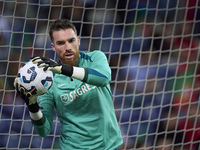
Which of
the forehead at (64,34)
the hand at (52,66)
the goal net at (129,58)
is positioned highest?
the forehead at (64,34)

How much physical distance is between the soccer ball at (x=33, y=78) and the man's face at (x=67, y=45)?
216mm

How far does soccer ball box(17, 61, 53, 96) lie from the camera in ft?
5.08

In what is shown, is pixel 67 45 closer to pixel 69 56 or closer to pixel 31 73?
pixel 69 56

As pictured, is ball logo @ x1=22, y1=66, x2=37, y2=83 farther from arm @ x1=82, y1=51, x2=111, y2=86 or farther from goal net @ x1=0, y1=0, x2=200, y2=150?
goal net @ x1=0, y1=0, x2=200, y2=150

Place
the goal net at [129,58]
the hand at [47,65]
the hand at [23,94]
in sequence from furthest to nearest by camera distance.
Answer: the goal net at [129,58] → the hand at [23,94] → the hand at [47,65]

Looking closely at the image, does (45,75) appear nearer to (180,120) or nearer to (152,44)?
(152,44)

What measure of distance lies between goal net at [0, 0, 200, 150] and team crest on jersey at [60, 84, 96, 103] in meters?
1.65

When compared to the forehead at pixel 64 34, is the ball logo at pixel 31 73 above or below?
below

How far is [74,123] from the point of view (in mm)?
1777

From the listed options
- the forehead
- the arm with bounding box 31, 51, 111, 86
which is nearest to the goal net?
the forehead

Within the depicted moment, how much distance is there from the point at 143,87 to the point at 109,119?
199 centimetres

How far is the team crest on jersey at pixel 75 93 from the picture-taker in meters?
1.76

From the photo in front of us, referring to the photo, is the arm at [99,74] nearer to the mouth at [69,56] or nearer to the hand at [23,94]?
the mouth at [69,56]

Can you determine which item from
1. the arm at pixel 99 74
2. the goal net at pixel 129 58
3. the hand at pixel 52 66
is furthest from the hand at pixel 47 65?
the goal net at pixel 129 58
